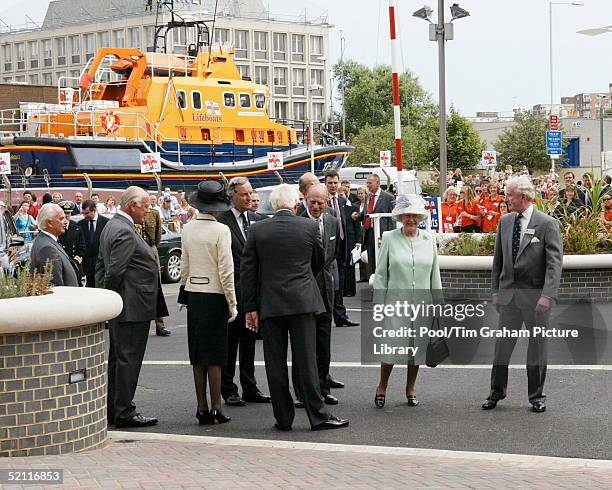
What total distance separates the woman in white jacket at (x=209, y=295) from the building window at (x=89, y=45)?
89.5 meters

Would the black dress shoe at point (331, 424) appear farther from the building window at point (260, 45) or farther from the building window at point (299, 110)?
the building window at point (299, 110)

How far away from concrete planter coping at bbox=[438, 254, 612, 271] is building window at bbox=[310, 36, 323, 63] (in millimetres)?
87695

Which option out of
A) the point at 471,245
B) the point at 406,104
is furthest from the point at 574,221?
the point at 406,104

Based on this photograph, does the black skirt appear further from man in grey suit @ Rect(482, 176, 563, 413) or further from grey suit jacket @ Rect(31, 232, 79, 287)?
man in grey suit @ Rect(482, 176, 563, 413)

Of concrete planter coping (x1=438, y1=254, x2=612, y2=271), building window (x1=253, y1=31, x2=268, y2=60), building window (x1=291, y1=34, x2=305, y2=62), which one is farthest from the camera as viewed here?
building window (x1=291, y1=34, x2=305, y2=62)

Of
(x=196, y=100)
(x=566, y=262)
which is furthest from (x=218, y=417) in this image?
(x=196, y=100)

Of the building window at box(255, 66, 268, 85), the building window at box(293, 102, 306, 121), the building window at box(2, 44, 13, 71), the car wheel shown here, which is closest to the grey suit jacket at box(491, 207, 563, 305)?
the car wheel

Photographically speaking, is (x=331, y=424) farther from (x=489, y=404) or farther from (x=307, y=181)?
(x=307, y=181)

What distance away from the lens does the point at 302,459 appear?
7.70 meters

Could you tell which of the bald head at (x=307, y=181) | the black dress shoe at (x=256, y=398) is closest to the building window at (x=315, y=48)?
the bald head at (x=307, y=181)

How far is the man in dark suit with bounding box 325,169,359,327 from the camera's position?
14.8 metres

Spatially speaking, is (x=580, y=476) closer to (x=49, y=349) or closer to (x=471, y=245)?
(x=49, y=349)

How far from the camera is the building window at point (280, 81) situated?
3971 inches

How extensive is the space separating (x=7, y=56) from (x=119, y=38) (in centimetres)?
1408
